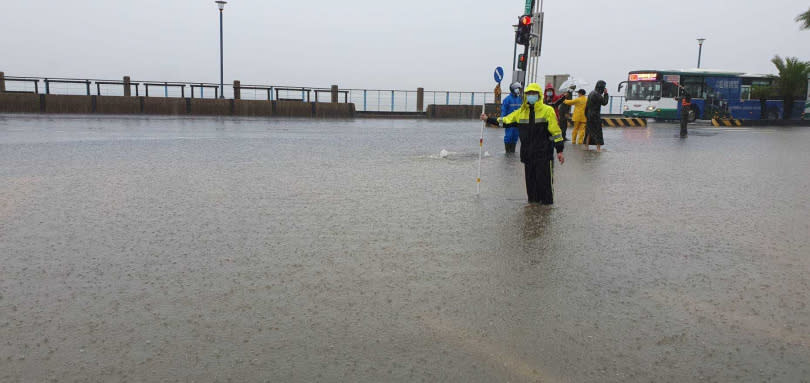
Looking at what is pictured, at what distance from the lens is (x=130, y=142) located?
14703 mm

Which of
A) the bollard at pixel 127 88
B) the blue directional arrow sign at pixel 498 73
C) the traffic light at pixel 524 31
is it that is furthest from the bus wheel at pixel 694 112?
the bollard at pixel 127 88

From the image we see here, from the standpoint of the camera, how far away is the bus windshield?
33125 millimetres

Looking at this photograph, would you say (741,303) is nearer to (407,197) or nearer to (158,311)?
(158,311)

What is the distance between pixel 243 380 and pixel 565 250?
10.6 feet

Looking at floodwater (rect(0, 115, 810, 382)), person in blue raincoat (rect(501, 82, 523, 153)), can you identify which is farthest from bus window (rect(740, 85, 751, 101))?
floodwater (rect(0, 115, 810, 382))

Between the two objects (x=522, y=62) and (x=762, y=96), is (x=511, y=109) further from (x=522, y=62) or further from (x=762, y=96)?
(x=762, y=96)

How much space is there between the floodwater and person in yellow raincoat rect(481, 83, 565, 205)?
314 mm

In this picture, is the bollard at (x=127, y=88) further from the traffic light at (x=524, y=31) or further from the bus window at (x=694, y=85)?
the bus window at (x=694, y=85)

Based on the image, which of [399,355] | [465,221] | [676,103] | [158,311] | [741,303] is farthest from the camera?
[676,103]

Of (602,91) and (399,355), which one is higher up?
(602,91)

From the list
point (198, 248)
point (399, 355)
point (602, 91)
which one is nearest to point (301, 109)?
point (602, 91)

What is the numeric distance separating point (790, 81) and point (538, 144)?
32070 millimetres

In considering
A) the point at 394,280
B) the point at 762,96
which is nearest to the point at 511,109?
the point at 394,280

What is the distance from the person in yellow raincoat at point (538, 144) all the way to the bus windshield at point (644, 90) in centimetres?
2778
